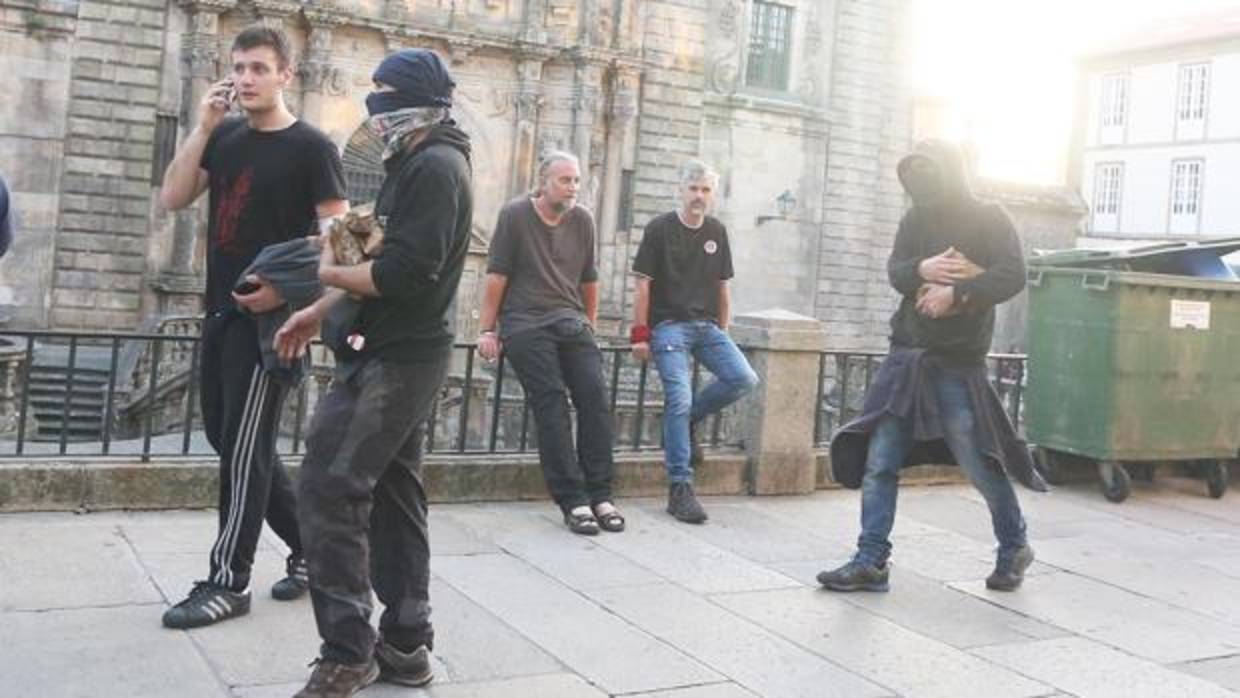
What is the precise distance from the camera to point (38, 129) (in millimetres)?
20188

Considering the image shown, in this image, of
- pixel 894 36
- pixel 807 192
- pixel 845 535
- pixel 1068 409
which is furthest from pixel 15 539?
pixel 894 36

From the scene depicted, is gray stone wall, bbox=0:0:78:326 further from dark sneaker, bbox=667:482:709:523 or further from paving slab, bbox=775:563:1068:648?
paving slab, bbox=775:563:1068:648

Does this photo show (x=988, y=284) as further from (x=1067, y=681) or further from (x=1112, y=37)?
(x=1112, y=37)

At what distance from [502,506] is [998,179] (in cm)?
3130

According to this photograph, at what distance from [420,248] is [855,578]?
3104mm

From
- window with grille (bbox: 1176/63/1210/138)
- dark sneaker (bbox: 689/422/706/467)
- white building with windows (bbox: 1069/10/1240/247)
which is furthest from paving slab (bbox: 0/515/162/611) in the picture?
window with grille (bbox: 1176/63/1210/138)

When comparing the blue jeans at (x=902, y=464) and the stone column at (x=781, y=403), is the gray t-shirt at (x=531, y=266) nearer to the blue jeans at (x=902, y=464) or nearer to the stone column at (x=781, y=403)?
the stone column at (x=781, y=403)

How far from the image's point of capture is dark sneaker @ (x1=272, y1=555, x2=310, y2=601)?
5082 millimetres

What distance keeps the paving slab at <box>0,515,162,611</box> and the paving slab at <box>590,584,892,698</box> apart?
82.1 inches

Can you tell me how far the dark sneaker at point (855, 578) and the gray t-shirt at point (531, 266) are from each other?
87.7 inches

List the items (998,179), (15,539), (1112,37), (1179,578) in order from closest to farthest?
(15,539), (1179,578), (998,179), (1112,37)

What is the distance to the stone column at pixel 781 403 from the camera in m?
8.34

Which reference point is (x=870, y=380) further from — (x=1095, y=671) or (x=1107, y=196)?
(x=1107, y=196)

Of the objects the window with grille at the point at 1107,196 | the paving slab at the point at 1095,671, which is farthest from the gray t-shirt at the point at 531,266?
the window with grille at the point at 1107,196
